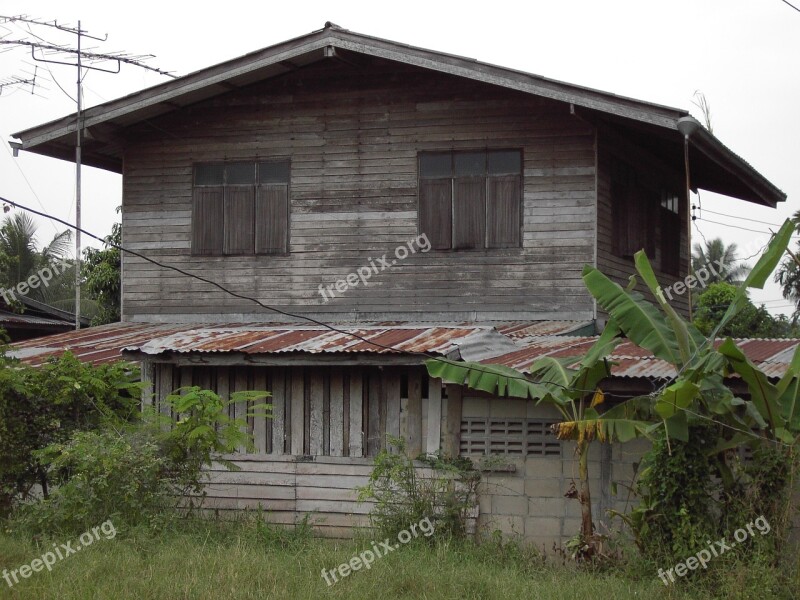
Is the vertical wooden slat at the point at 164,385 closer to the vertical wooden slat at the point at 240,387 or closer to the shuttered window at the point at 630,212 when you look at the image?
the vertical wooden slat at the point at 240,387

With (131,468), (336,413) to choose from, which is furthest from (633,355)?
(131,468)

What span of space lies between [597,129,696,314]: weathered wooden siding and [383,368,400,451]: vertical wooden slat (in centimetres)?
378

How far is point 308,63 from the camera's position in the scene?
14.4 meters

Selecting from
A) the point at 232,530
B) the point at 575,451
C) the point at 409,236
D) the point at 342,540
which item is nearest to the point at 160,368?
the point at 232,530

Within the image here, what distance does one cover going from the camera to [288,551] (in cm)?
1020

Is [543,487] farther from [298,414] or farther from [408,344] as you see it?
[298,414]

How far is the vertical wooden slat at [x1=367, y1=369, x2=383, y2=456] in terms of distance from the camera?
36.7ft

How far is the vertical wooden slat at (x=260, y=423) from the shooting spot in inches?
455

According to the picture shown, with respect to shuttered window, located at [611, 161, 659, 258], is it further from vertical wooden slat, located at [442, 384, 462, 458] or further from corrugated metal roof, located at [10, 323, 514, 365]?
vertical wooden slat, located at [442, 384, 462, 458]

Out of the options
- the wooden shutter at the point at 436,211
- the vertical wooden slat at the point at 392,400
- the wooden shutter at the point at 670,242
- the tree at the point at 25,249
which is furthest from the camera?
the tree at the point at 25,249

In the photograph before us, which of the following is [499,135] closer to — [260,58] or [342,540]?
[260,58]

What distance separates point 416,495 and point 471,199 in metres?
4.95

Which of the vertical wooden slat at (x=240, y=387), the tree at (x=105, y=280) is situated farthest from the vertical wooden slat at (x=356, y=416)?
the tree at (x=105, y=280)

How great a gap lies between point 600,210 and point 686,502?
5898 millimetres
